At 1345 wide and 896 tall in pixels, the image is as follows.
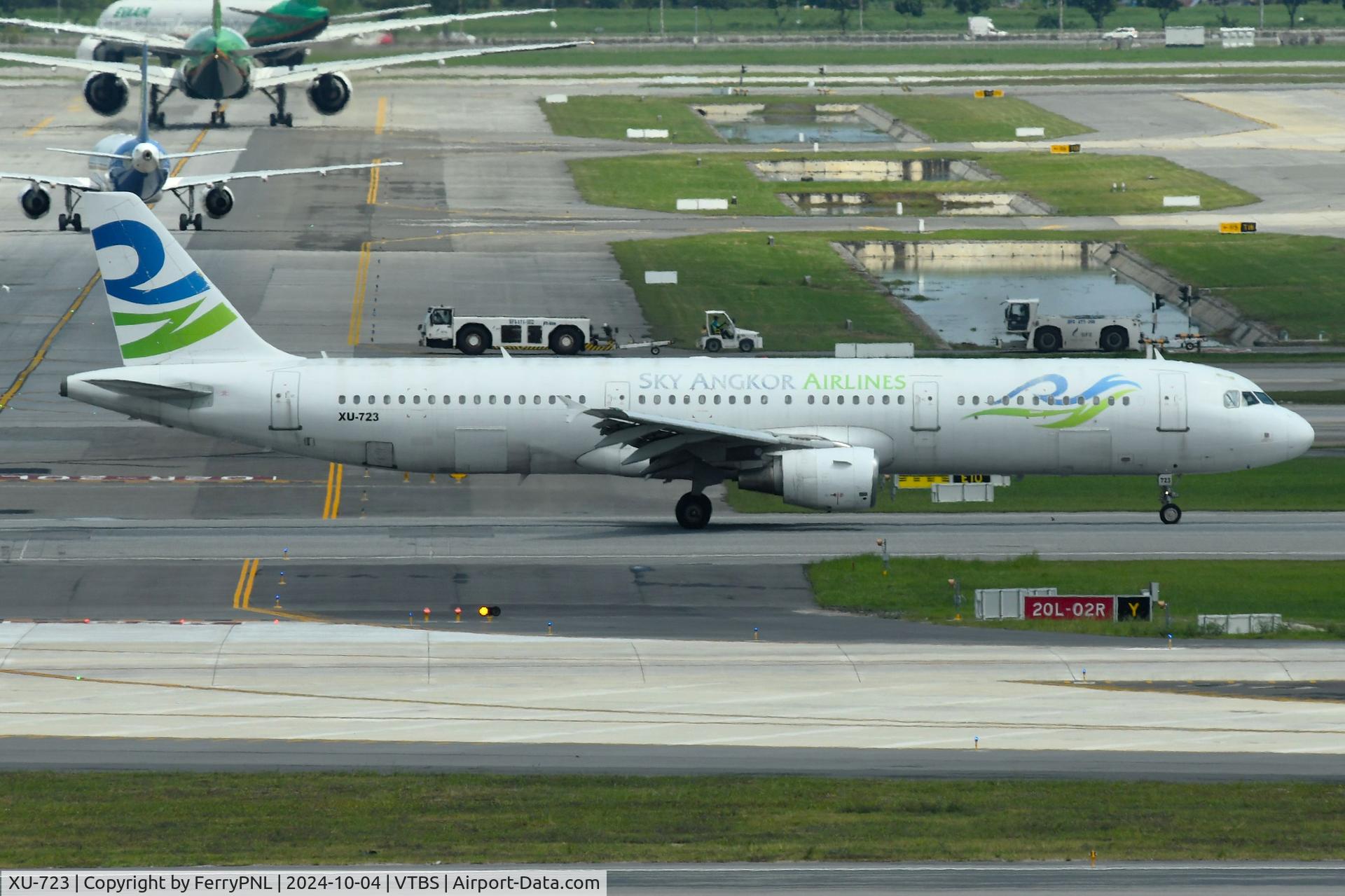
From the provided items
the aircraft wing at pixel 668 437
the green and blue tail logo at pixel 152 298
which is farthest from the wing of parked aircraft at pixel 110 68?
the aircraft wing at pixel 668 437

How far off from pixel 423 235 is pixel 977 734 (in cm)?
7715

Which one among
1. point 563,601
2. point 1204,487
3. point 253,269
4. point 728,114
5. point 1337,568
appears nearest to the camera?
point 563,601

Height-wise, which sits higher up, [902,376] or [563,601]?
[902,376]

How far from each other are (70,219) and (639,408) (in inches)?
2486

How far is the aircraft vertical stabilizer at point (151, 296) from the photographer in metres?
53.2

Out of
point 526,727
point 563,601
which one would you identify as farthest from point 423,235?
point 526,727

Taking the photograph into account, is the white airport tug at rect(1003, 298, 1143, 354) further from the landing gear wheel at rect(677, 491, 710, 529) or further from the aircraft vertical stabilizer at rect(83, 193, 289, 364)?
the aircraft vertical stabilizer at rect(83, 193, 289, 364)

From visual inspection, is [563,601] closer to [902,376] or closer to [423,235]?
[902,376]

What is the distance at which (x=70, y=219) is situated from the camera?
10650 centimetres

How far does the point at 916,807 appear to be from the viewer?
96.6 feet

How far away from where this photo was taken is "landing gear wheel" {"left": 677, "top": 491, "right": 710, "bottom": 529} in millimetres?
53750

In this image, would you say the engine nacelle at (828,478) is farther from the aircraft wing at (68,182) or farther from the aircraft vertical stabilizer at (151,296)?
the aircraft wing at (68,182)

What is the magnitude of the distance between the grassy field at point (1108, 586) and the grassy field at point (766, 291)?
113 ft

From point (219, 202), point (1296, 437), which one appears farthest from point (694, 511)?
point (219, 202)
